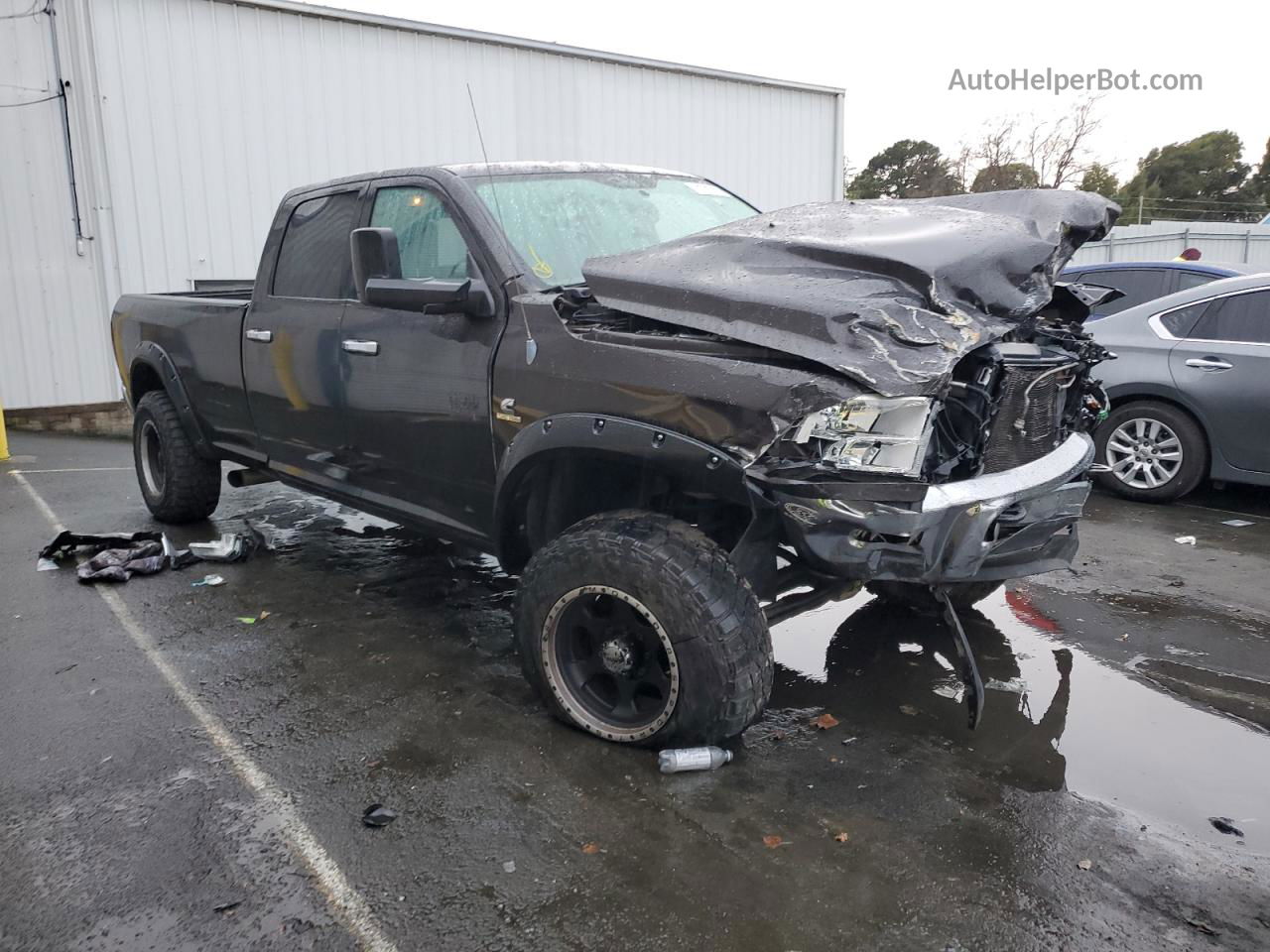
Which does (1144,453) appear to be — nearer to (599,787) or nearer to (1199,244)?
(599,787)

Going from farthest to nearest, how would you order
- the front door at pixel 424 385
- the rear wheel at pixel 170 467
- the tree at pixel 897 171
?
the tree at pixel 897 171 < the rear wheel at pixel 170 467 < the front door at pixel 424 385

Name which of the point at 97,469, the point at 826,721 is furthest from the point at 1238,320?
the point at 97,469

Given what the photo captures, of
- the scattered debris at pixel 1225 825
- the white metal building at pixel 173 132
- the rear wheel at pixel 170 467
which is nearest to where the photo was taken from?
the scattered debris at pixel 1225 825

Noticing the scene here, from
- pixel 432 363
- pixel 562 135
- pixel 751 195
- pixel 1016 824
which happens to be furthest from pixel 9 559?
pixel 751 195

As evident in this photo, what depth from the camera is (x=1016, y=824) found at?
2.84 metres

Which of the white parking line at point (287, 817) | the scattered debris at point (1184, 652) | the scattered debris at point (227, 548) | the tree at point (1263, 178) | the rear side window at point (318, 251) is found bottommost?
the scattered debris at point (1184, 652)

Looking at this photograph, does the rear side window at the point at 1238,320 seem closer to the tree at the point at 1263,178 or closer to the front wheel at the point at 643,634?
the front wheel at the point at 643,634

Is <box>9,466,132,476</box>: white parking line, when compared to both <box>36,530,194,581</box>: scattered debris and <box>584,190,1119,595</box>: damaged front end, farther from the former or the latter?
A: <box>584,190,1119,595</box>: damaged front end

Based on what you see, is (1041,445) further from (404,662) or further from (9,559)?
(9,559)

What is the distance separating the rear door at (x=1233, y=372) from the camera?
20.2 feet

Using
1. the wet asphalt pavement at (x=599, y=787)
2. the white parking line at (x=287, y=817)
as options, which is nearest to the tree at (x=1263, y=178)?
the wet asphalt pavement at (x=599, y=787)

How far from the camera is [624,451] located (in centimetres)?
303

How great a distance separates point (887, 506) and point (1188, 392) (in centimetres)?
486

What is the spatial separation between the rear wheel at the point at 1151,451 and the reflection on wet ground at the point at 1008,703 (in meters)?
2.52
